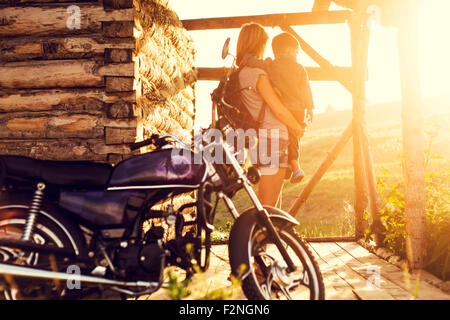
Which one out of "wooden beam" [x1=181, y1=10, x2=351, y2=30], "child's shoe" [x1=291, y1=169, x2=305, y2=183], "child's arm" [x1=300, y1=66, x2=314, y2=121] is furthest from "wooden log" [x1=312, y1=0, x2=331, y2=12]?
"child's shoe" [x1=291, y1=169, x2=305, y2=183]

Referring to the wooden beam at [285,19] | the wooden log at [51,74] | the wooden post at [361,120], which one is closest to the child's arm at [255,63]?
the wooden log at [51,74]

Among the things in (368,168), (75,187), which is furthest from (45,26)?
(368,168)

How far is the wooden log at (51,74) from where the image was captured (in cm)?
388

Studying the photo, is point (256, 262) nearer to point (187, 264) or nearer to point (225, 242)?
point (187, 264)

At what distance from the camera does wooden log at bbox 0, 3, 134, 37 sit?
12.7 feet

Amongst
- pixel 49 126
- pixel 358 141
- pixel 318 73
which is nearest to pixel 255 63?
pixel 49 126

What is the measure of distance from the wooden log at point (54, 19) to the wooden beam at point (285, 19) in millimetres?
2570

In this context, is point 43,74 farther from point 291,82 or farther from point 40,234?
point 291,82

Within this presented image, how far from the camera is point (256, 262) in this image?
2934mm

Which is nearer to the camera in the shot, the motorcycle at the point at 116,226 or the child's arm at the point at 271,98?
the motorcycle at the point at 116,226

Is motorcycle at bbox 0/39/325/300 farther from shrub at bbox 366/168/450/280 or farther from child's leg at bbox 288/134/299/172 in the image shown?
shrub at bbox 366/168/450/280

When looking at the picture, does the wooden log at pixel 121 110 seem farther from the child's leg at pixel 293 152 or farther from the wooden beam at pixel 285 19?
the wooden beam at pixel 285 19

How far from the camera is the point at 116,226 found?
8.60ft

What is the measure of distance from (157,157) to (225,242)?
3548 millimetres
